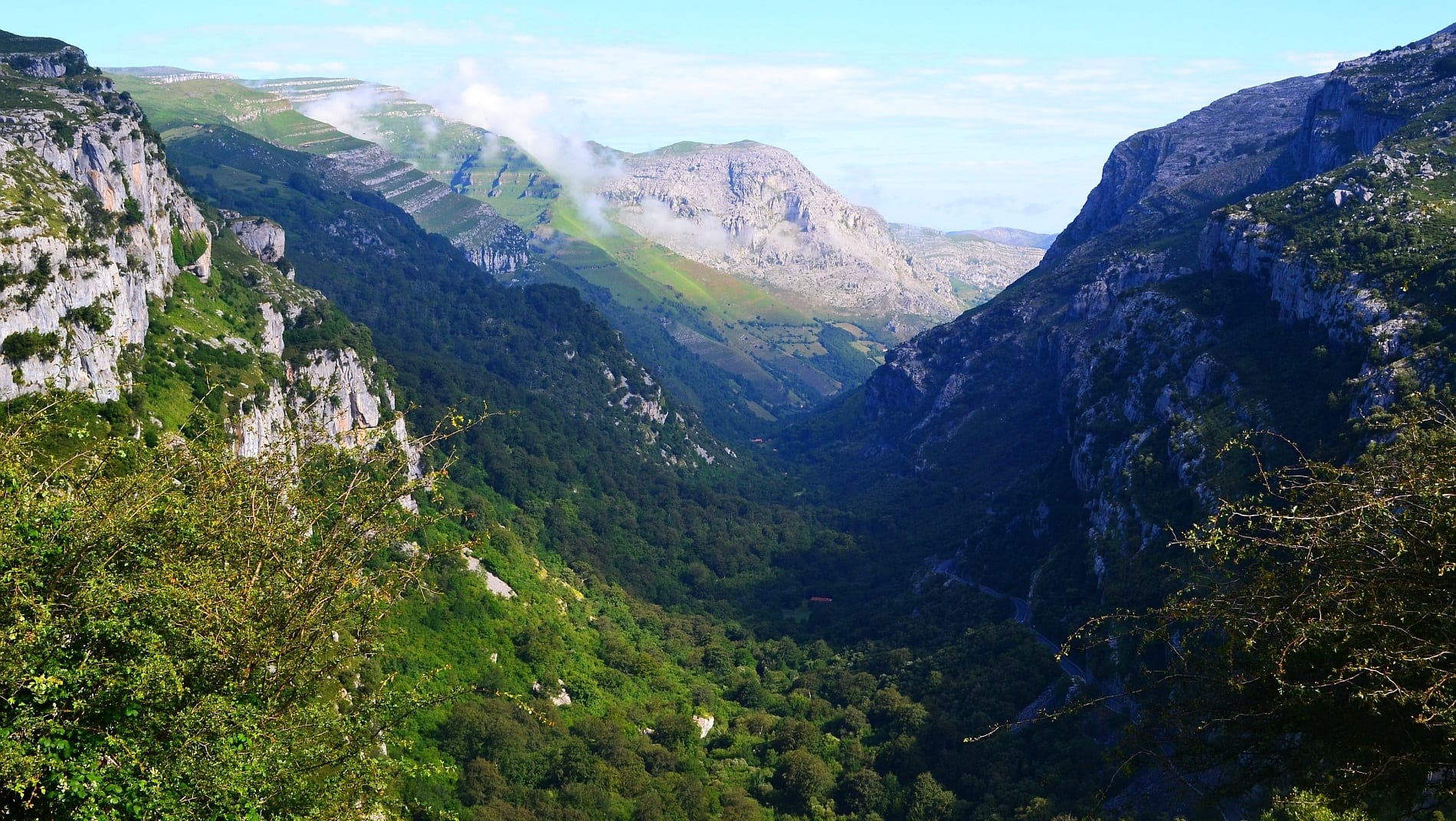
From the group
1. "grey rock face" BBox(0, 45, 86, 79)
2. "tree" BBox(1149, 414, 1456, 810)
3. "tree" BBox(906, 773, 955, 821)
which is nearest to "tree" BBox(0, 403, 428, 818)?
"tree" BBox(1149, 414, 1456, 810)

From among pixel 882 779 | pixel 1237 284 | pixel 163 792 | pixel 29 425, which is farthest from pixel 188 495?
pixel 1237 284

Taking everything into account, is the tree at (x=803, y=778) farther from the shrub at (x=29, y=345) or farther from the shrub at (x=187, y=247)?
the shrub at (x=187, y=247)

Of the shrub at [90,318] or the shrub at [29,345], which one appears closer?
the shrub at [29,345]

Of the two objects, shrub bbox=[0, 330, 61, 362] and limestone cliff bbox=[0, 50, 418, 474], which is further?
limestone cliff bbox=[0, 50, 418, 474]

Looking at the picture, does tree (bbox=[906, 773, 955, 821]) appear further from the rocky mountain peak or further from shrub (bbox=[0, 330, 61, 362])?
the rocky mountain peak

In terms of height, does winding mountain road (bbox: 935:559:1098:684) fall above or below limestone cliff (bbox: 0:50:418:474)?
below

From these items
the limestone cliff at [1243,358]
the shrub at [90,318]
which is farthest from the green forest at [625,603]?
the limestone cliff at [1243,358]
